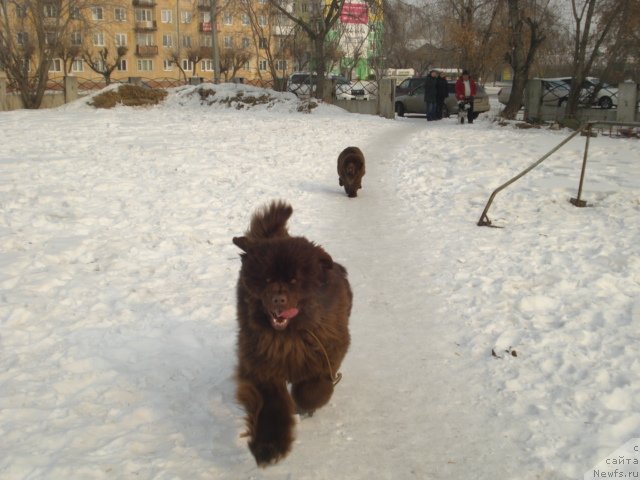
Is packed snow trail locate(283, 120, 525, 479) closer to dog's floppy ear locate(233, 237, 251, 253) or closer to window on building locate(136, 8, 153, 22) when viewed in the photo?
dog's floppy ear locate(233, 237, 251, 253)

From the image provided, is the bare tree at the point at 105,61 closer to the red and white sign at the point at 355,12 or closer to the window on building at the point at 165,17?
the red and white sign at the point at 355,12

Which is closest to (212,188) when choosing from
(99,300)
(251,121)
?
(99,300)

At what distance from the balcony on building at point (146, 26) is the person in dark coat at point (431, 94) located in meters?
68.2

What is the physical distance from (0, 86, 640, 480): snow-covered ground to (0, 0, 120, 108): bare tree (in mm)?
22896

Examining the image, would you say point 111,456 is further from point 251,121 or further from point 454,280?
point 251,121

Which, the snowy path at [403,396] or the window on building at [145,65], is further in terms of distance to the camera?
the window on building at [145,65]

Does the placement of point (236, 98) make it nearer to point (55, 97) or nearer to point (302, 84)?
point (302, 84)

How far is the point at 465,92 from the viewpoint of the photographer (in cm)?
2459

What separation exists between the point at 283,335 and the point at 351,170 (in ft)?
25.2

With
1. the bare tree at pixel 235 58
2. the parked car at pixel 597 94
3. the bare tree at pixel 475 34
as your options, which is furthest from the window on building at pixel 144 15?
the parked car at pixel 597 94

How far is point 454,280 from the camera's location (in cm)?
656

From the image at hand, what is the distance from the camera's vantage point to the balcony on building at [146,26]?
274 ft

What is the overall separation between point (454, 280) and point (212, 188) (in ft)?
19.8

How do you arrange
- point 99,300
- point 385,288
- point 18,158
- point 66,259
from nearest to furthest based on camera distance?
point 99,300 < point 385,288 < point 66,259 < point 18,158
